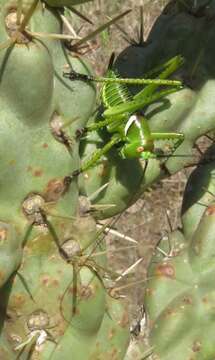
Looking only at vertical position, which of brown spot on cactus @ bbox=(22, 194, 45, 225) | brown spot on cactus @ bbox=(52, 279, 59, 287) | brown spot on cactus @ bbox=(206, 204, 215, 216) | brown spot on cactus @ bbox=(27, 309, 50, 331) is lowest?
brown spot on cactus @ bbox=(206, 204, 215, 216)

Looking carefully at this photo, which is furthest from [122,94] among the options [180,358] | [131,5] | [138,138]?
[131,5]

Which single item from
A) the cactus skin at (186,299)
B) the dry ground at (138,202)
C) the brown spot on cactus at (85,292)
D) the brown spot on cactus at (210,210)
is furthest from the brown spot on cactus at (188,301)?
the dry ground at (138,202)

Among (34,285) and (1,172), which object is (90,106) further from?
(34,285)

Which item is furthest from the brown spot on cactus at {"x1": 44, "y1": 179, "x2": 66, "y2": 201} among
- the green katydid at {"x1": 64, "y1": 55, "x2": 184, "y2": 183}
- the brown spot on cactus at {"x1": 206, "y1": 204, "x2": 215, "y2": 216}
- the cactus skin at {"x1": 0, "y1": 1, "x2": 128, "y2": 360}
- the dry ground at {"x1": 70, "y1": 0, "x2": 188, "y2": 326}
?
the dry ground at {"x1": 70, "y1": 0, "x2": 188, "y2": 326}

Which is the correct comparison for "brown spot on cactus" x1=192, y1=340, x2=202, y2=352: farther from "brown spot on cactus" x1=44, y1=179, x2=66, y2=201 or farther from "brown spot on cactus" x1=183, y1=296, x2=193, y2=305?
"brown spot on cactus" x1=44, y1=179, x2=66, y2=201

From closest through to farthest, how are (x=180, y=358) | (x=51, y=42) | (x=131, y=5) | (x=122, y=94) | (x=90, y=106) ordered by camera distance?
(x=51, y=42)
(x=90, y=106)
(x=122, y=94)
(x=180, y=358)
(x=131, y=5)

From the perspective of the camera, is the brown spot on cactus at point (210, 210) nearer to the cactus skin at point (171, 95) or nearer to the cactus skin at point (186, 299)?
the cactus skin at point (186, 299)

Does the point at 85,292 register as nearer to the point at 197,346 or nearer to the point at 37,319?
the point at 37,319
